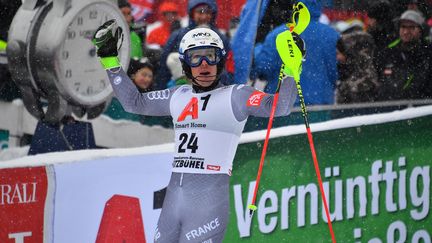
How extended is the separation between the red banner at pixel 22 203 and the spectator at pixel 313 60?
2.07m

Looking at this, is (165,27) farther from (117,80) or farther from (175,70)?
(117,80)

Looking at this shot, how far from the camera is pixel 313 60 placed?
7945 millimetres

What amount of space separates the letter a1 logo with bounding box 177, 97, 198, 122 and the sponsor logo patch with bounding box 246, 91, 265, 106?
32cm

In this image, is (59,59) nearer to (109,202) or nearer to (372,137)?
(109,202)

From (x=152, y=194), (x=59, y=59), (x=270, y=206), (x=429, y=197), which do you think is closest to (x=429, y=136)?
(x=429, y=197)

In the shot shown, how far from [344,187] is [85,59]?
89.3 inches

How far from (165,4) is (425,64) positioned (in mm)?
2519

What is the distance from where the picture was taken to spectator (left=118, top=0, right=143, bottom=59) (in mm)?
7680

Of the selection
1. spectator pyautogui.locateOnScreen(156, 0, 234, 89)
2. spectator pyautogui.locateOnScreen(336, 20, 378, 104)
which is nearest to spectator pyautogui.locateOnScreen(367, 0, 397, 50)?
spectator pyautogui.locateOnScreen(336, 20, 378, 104)

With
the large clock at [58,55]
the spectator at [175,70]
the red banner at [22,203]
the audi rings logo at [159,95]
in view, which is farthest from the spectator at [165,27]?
the red banner at [22,203]

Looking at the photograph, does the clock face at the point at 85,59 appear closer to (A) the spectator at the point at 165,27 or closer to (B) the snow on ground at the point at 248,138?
(B) the snow on ground at the point at 248,138

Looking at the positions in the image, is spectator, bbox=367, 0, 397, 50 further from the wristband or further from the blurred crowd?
the wristband

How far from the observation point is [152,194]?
703cm

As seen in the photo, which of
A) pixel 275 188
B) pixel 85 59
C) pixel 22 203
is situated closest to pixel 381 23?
pixel 275 188
